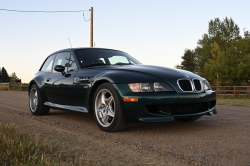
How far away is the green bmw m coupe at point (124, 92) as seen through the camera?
374 centimetres

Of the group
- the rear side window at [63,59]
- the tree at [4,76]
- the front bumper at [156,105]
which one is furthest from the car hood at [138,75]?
the tree at [4,76]

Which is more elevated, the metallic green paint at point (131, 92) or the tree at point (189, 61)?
the tree at point (189, 61)

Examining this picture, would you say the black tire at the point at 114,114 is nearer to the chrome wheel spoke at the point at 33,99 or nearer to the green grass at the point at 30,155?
the green grass at the point at 30,155

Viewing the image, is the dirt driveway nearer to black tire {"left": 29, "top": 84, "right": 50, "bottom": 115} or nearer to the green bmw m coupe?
the green bmw m coupe

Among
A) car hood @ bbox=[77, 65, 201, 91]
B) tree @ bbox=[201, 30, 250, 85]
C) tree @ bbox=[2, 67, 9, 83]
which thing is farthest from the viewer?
tree @ bbox=[2, 67, 9, 83]

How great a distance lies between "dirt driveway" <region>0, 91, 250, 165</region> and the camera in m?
2.71

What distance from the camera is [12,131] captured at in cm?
369

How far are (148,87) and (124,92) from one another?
0.35 m

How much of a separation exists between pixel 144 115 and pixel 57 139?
1.22m

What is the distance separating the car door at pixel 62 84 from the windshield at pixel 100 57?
0.81 feet

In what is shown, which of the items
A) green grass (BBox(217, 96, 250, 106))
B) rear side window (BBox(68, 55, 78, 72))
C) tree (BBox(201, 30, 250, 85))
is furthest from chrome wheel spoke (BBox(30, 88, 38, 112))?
tree (BBox(201, 30, 250, 85))

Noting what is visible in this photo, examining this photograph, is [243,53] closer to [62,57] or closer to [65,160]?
[62,57]

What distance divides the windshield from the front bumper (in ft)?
4.19

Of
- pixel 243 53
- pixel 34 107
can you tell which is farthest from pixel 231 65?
pixel 34 107
